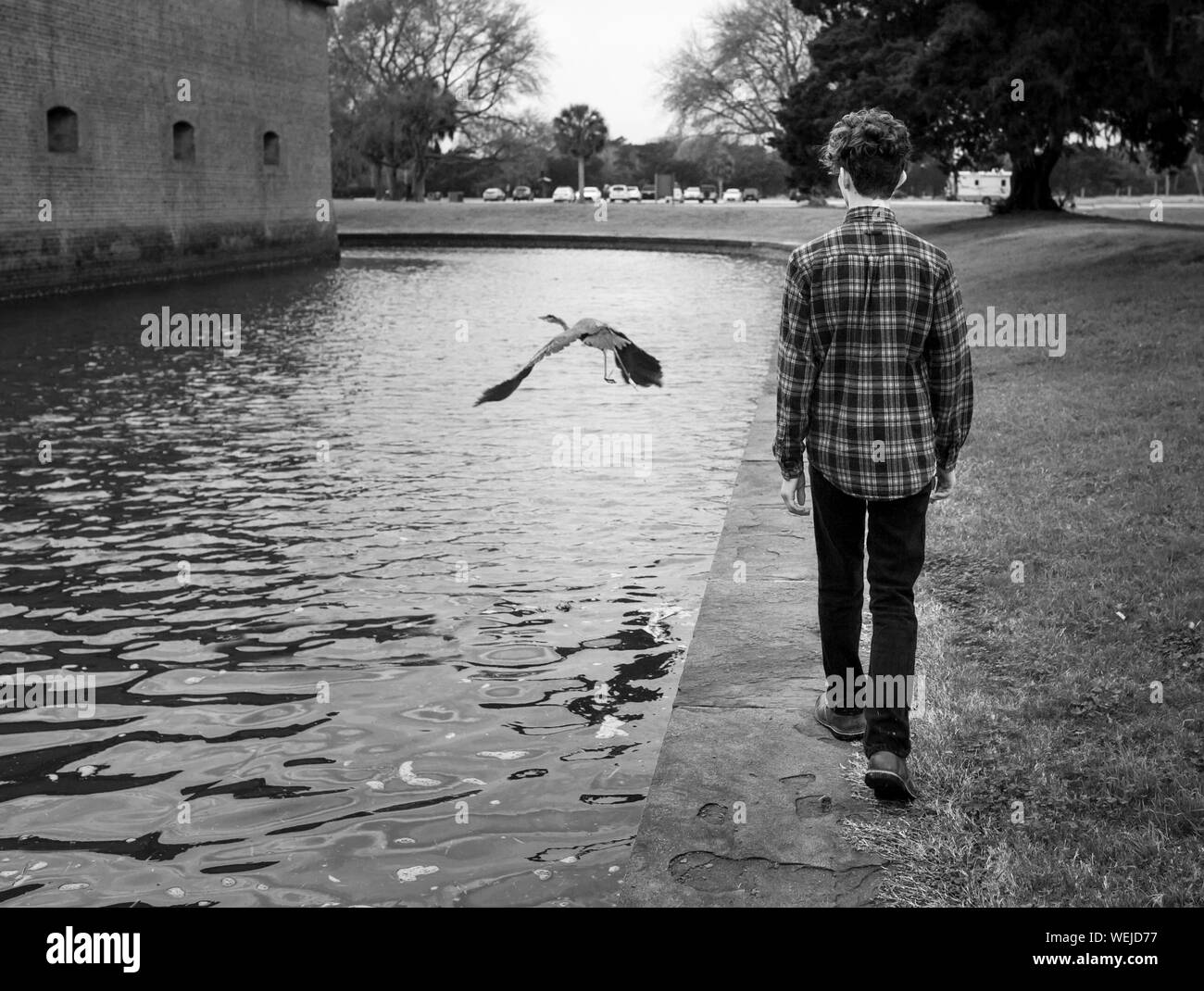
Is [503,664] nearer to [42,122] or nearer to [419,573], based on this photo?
[419,573]

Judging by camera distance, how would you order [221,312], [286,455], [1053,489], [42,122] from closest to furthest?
1. [1053,489]
2. [286,455]
3. [221,312]
4. [42,122]

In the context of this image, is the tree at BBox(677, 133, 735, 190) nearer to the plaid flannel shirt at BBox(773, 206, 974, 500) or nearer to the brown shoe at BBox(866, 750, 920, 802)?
the plaid flannel shirt at BBox(773, 206, 974, 500)

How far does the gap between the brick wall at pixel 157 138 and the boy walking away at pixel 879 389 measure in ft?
73.9

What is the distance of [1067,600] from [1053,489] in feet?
6.56

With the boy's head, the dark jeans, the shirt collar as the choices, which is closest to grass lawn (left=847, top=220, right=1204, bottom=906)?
the dark jeans

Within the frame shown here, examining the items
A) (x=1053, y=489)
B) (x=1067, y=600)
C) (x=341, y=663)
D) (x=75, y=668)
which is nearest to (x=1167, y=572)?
(x=1067, y=600)

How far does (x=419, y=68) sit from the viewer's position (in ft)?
218

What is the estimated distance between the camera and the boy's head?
375 cm

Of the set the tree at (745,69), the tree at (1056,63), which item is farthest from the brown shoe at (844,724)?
the tree at (745,69)

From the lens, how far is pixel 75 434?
11.0 meters

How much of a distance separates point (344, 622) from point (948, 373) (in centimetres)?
363

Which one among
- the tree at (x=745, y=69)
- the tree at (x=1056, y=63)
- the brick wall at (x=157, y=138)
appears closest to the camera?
the tree at (x=1056, y=63)

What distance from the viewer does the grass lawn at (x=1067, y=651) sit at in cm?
331

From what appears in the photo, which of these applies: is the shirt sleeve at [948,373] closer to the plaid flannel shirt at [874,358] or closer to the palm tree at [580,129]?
the plaid flannel shirt at [874,358]
